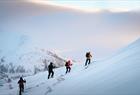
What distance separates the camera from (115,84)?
2320cm

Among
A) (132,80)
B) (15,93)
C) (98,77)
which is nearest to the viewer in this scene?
(132,80)

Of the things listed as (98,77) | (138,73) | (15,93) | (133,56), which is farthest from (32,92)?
(138,73)

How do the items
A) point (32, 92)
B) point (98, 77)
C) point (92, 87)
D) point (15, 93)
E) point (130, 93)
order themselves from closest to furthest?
1. point (130, 93)
2. point (92, 87)
3. point (98, 77)
4. point (32, 92)
5. point (15, 93)

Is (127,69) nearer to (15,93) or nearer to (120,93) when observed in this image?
(120,93)

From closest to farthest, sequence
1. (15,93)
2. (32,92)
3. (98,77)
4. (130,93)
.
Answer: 1. (130,93)
2. (98,77)
3. (32,92)
4. (15,93)

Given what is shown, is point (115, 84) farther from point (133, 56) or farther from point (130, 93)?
point (133, 56)

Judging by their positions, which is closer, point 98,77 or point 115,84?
point 115,84

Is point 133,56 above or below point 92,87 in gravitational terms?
above

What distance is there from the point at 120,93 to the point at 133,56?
24.6 feet

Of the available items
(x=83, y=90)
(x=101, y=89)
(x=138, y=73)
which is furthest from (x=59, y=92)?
(x=138, y=73)

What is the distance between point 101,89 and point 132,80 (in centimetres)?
251

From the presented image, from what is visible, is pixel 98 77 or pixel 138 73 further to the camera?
pixel 98 77

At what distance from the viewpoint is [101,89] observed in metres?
23.7

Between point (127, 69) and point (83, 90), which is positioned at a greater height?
point (127, 69)
